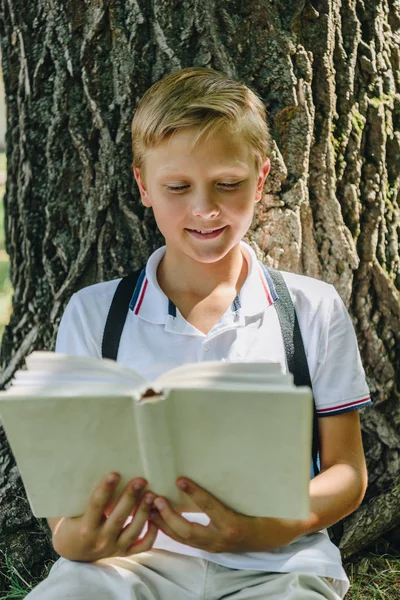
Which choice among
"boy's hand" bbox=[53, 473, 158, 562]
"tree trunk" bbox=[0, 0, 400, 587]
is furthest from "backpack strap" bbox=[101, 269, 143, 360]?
"boy's hand" bbox=[53, 473, 158, 562]

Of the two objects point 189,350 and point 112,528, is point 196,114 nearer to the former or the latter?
point 189,350

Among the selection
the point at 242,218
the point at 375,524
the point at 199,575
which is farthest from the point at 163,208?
the point at 375,524

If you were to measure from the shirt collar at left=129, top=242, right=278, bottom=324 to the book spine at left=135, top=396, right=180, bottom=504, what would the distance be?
56 cm

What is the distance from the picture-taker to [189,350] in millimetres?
2082

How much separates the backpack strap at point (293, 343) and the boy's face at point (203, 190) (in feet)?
0.68

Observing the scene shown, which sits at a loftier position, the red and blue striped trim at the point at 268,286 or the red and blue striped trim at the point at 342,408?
the red and blue striped trim at the point at 268,286

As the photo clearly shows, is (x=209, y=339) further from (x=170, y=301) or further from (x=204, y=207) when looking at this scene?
(x=204, y=207)

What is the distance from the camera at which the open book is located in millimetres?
1491

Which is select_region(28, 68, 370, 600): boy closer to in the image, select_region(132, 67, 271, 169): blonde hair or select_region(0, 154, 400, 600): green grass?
select_region(132, 67, 271, 169): blonde hair

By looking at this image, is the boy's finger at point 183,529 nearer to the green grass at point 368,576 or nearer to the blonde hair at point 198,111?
the blonde hair at point 198,111

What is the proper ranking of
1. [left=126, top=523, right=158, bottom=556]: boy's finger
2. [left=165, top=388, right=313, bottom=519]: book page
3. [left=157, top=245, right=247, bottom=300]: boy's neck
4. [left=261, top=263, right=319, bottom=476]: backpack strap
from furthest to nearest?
1. [left=157, top=245, right=247, bottom=300]: boy's neck
2. [left=261, top=263, right=319, bottom=476]: backpack strap
3. [left=126, top=523, right=158, bottom=556]: boy's finger
4. [left=165, top=388, right=313, bottom=519]: book page

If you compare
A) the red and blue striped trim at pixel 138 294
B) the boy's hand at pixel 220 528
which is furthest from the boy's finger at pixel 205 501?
the red and blue striped trim at pixel 138 294

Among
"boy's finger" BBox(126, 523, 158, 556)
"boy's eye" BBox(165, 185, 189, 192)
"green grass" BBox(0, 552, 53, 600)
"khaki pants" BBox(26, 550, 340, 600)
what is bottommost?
"green grass" BBox(0, 552, 53, 600)

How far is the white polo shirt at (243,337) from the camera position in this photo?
2.07 m
